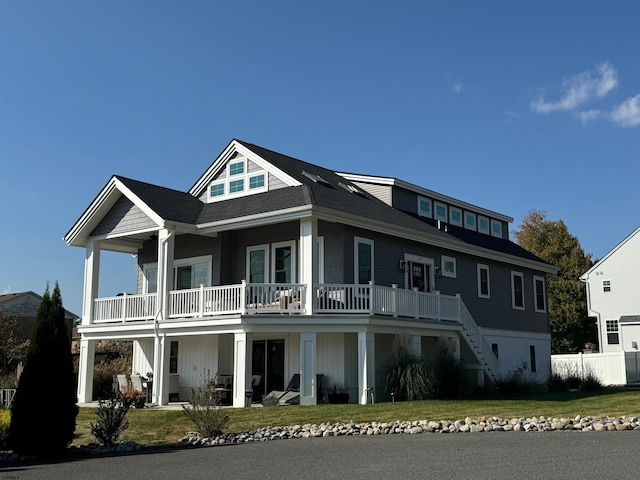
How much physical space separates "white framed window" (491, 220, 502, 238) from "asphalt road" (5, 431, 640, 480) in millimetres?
20277

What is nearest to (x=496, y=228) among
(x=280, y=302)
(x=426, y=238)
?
(x=426, y=238)

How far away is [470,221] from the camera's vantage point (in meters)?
31.4

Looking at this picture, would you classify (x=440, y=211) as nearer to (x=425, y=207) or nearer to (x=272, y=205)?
(x=425, y=207)

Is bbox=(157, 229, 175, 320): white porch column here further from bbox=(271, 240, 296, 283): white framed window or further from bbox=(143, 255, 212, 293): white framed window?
bbox=(271, 240, 296, 283): white framed window

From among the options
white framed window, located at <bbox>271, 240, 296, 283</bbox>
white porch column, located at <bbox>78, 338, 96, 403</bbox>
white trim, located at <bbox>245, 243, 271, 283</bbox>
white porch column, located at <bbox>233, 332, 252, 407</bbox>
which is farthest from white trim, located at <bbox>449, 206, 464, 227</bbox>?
white porch column, located at <bbox>78, 338, 96, 403</bbox>

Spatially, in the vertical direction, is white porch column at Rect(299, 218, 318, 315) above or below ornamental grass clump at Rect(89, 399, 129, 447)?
above

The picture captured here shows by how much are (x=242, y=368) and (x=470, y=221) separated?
49.1ft

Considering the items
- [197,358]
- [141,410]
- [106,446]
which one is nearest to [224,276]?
[197,358]

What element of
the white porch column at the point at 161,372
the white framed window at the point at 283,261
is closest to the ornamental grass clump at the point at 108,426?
the white porch column at the point at 161,372

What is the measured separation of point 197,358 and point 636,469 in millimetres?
17891

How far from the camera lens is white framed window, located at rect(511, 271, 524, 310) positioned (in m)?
30.9

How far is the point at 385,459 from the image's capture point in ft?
35.2

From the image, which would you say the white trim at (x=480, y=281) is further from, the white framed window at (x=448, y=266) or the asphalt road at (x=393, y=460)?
the asphalt road at (x=393, y=460)

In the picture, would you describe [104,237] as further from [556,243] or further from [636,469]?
[556,243]
